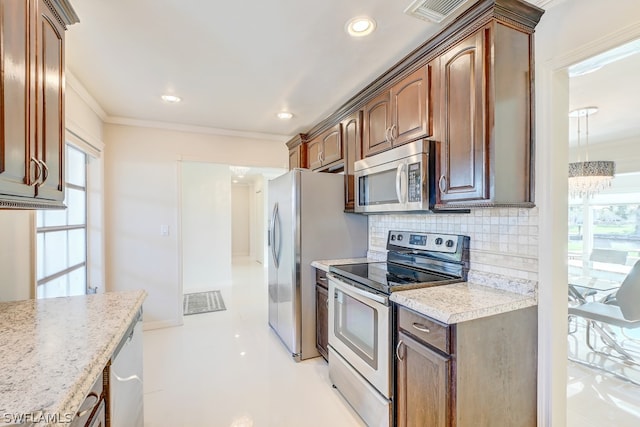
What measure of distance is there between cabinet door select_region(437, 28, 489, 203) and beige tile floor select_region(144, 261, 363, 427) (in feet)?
5.37

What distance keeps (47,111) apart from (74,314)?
0.92 metres

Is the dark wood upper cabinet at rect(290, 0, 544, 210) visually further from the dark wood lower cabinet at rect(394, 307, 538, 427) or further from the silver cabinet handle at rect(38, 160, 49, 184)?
the silver cabinet handle at rect(38, 160, 49, 184)

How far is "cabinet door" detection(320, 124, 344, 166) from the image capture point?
114 inches

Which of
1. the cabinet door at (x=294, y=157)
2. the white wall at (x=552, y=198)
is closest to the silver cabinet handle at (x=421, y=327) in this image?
the white wall at (x=552, y=198)

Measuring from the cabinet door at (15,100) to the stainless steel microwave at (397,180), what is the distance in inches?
73.1

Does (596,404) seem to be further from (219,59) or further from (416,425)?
(219,59)

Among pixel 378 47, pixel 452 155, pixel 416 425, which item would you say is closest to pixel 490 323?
pixel 416 425

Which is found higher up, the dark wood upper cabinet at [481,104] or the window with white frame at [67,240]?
the dark wood upper cabinet at [481,104]

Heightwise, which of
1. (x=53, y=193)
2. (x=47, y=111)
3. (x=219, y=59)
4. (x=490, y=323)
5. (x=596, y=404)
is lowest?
(x=596, y=404)

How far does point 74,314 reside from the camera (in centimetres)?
137

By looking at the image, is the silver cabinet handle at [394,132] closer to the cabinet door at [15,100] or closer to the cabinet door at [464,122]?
the cabinet door at [464,122]

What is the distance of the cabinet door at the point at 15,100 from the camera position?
1.01 meters

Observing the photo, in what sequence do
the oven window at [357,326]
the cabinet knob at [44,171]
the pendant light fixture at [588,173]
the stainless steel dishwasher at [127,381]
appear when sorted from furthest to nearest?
the pendant light fixture at [588,173] < the oven window at [357,326] < the cabinet knob at [44,171] < the stainless steel dishwasher at [127,381]

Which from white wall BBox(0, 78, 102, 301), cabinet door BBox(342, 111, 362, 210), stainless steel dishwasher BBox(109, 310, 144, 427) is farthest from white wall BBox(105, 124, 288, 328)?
stainless steel dishwasher BBox(109, 310, 144, 427)
